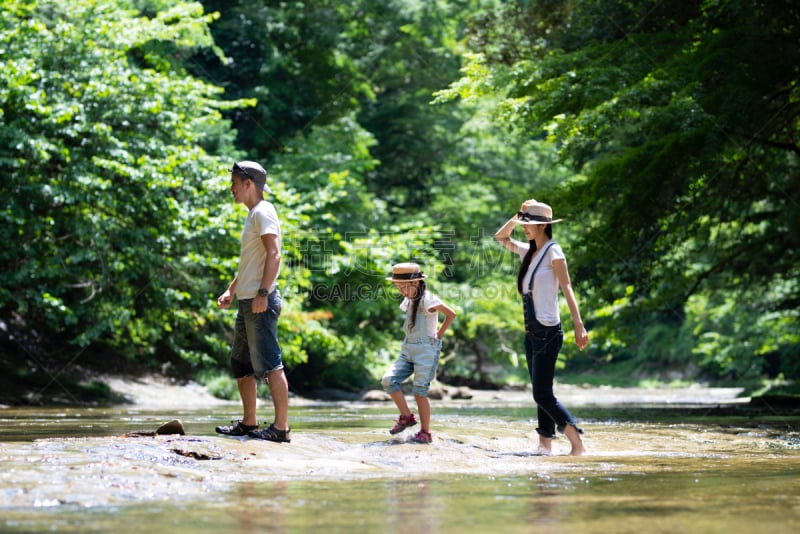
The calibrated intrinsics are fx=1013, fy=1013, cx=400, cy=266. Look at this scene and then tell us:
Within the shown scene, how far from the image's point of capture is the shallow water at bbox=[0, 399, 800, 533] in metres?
4.30

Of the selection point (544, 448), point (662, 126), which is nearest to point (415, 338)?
point (544, 448)

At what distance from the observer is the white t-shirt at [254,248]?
7.43 m

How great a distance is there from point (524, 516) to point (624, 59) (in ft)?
36.9

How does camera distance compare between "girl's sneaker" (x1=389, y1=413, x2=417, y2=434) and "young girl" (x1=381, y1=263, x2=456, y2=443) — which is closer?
"young girl" (x1=381, y1=263, x2=456, y2=443)

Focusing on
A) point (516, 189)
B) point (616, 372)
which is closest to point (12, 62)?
point (516, 189)

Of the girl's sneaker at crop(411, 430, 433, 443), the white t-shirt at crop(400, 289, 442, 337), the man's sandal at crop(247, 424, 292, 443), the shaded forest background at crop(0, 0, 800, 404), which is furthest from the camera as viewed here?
the shaded forest background at crop(0, 0, 800, 404)

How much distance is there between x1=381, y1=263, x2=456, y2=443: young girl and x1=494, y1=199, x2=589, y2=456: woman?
75 centimetres

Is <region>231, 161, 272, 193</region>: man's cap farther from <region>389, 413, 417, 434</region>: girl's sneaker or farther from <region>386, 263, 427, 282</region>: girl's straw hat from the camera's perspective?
<region>389, 413, 417, 434</region>: girl's sneaker

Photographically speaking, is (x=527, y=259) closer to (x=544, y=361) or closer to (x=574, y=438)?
(x=544, y=361)

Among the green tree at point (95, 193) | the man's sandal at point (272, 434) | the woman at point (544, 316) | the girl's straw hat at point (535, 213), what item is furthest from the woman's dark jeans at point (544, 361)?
the green tree at point (95, 193)

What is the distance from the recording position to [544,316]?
7.64 meters

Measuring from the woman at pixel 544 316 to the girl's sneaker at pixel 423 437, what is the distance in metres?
0.85

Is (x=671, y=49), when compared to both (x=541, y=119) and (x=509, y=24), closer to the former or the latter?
(x=541, y=119)

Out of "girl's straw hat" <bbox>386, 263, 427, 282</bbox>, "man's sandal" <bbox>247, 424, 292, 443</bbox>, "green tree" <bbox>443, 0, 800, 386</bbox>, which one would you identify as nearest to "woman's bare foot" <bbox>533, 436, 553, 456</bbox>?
"girl's straw hat" <bbox>386, 263, 427, 282</bbox>
